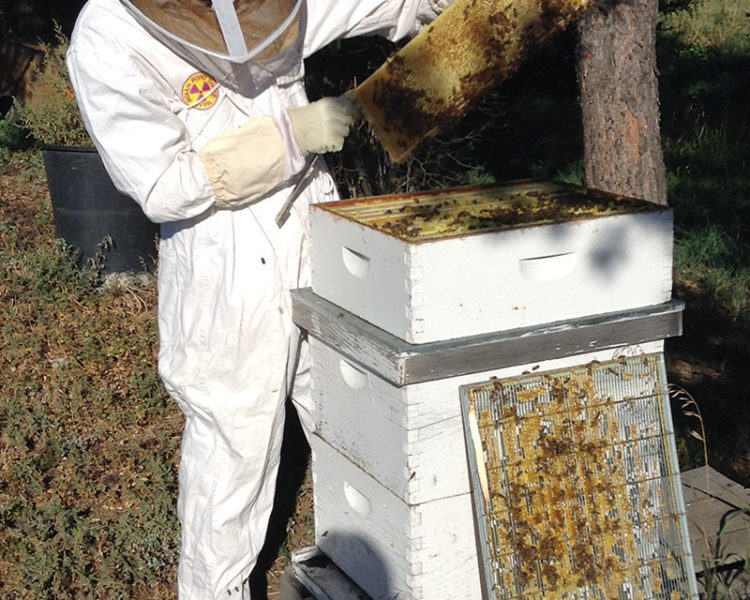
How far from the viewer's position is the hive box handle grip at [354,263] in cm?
213

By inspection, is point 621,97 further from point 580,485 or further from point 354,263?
point 580,485

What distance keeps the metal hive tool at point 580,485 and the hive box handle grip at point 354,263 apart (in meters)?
0.37

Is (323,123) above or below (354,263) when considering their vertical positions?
above

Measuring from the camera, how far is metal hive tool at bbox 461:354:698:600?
199 cm

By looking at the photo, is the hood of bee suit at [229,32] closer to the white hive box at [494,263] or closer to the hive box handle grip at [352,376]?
the white hive box at [494,263]

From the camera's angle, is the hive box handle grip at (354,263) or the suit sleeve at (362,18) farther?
the suit sleeve at (362,18)

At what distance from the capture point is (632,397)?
2.09 meters

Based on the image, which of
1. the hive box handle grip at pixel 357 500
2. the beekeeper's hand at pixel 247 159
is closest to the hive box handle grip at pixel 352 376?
the hive box handle grip at pixel 357 500

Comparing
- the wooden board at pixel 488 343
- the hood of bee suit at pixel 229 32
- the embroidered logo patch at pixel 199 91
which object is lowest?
the wooden board at pixel 488 343

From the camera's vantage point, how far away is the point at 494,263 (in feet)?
6.36

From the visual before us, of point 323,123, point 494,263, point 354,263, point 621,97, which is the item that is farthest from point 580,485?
point 621,97

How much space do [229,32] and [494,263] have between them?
78 cm

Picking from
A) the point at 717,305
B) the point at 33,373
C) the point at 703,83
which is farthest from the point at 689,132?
the point at 33,373

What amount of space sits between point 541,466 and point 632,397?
26cm
